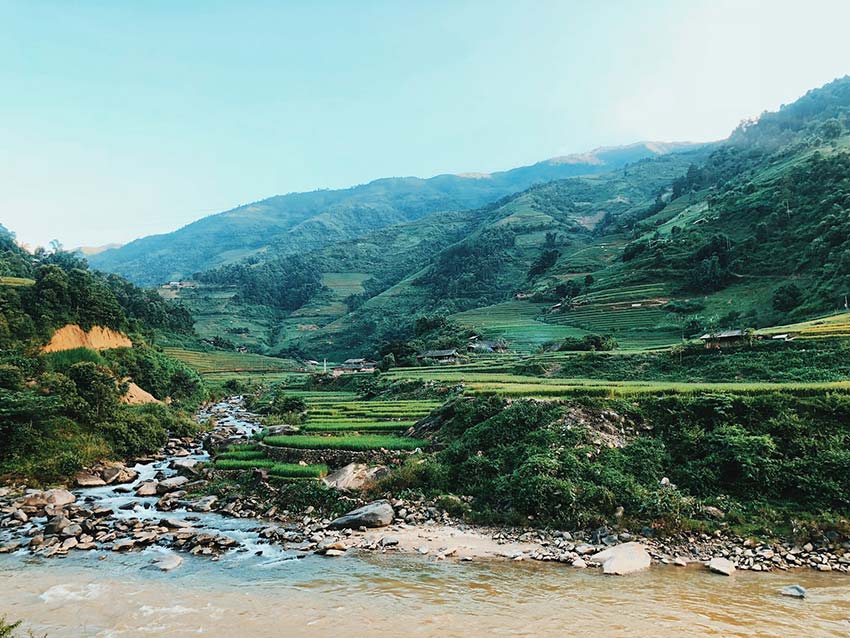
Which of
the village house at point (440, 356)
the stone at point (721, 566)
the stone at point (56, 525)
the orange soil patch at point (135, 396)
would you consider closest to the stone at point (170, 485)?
the stone at point (56, 525)

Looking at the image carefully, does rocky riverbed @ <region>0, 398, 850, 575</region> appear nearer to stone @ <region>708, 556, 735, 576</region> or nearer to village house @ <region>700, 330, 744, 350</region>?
stone @ <region>708, 556, 735, 576</region>

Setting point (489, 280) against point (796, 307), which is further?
point (489, 280)

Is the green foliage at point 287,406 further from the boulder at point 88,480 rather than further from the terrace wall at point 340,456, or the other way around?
the terrace wall at point 340,456

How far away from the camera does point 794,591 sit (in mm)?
13562

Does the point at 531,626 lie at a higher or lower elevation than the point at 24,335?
lower

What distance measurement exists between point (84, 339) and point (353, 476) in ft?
110

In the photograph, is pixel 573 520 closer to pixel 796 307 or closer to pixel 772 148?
pixel 796 307

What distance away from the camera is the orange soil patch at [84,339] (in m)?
41.1

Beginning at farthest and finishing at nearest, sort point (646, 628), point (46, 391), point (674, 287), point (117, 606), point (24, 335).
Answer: point (674, 287), point (24, 335), point (46, 391), point (117, 606), point (646, 628)

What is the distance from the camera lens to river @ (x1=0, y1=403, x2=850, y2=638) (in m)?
12.5

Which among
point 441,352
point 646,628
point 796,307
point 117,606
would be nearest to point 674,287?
point 796,307

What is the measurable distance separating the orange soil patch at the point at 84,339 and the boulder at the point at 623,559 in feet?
129

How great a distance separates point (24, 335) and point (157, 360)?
12.4 meters

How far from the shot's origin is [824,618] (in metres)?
12.3
